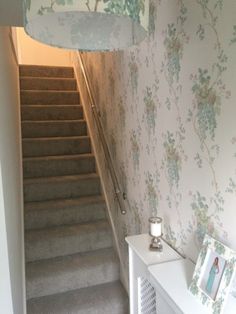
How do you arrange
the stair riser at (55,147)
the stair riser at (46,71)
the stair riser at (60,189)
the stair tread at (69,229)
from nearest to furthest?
1. the stair tread at (69,229)
2. the stair riser at (60,189)
3. the stair riser at (55,147)
4. the stair riser at (46,71)

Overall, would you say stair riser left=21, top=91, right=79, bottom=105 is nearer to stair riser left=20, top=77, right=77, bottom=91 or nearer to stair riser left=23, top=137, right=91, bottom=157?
stair riser left=20, top=77, right=77, bottom=91

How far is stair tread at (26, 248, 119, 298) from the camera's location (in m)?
2.19

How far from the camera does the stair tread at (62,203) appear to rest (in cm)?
265

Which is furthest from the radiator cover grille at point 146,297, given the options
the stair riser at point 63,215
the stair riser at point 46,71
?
the stair riser at point 46,71

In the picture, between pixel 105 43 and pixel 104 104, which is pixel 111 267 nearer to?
pixel 104 104

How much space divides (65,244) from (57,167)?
87 centimetres

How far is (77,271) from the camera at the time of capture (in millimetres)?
2268

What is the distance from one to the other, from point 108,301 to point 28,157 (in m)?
1.68

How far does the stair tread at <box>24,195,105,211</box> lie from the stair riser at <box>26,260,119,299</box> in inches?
24.0

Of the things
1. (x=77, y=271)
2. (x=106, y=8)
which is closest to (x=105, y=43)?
(x=106, y=8)

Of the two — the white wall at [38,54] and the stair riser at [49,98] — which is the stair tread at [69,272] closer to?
the stair riser at [49,98]

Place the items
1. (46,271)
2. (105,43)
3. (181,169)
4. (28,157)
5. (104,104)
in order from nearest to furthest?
(105,43) → (181,169) → (46,271) → (104,104) → (28,157)

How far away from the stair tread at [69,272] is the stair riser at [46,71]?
2.66 m

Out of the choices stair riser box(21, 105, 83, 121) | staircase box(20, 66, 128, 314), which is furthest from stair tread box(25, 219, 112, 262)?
stair riser box(21, 105, 83, 121)
